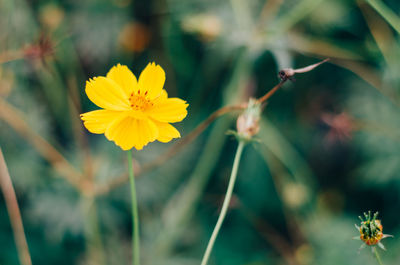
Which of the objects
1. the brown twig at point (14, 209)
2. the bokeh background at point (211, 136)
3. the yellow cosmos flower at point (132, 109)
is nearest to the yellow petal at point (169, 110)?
the yellow cosmos flower at point (132, 109)

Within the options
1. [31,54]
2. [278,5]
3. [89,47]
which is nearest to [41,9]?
[89,47]

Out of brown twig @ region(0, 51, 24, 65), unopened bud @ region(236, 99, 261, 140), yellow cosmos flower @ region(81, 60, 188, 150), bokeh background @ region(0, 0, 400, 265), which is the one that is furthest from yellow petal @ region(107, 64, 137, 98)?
brown twig @ region(0, 51, 24, 65)

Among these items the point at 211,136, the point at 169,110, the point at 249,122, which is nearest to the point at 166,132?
the point at 169,110

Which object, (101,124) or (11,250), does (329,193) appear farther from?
(11,250)

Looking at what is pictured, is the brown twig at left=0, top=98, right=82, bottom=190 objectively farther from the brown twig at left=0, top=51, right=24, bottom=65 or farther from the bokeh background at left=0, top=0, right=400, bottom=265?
the brown twig at left=0, top=51, right=24, bottom=65

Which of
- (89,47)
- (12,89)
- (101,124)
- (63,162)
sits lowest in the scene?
(101,124)

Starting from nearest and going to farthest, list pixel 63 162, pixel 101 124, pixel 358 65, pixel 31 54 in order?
pixel 101 124
pixel 31 54
pixel 63 162
pixel 358 65
